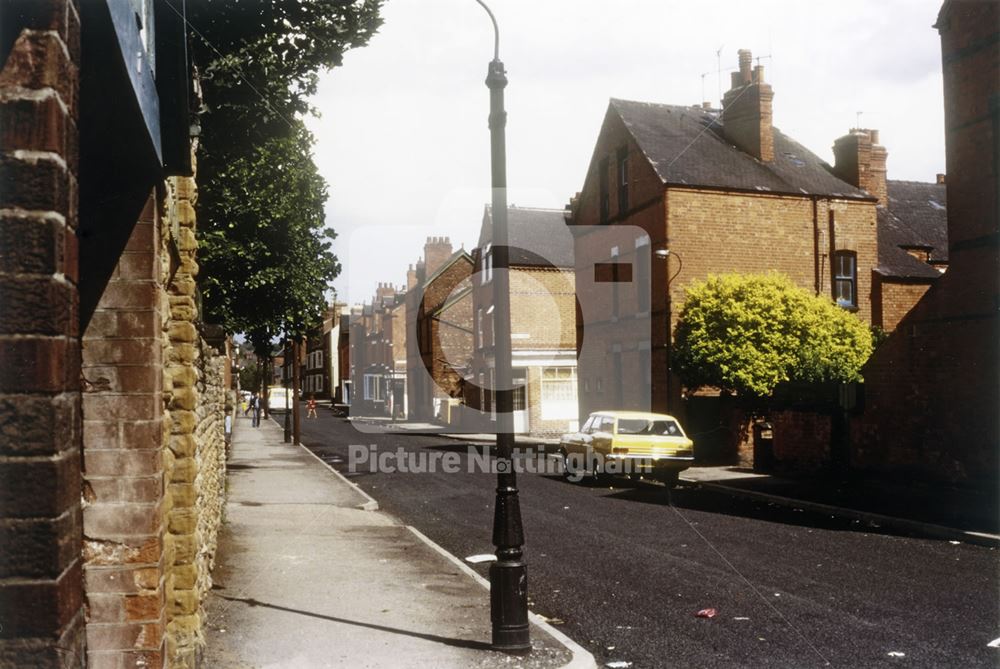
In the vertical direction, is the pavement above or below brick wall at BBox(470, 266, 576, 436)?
below

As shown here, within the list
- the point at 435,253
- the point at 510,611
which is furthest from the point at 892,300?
the point at 435,253

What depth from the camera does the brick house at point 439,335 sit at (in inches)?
2133

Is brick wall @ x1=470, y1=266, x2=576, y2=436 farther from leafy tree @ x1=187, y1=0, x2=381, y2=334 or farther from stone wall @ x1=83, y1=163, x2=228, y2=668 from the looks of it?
stone wall @ x1=83, y1=163, x2=228, y2=668

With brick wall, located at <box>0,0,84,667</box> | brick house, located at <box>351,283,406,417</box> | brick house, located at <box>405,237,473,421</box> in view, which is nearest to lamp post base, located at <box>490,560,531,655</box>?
brick wall, located at <box>0,0,84,667</box>

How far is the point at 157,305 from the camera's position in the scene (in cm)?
395

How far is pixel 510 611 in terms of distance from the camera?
23.9 ft

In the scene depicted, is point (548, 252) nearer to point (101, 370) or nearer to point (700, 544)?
point (700, 544)

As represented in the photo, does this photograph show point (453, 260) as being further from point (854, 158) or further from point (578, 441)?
point (578, 441)

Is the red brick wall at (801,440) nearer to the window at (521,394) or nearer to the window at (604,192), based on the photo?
the window at (604,192)

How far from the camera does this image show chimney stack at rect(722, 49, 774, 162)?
3020 centimetres

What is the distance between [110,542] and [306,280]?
17.2 m

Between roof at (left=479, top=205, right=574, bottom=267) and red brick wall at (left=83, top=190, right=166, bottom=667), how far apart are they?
3951 centimetres

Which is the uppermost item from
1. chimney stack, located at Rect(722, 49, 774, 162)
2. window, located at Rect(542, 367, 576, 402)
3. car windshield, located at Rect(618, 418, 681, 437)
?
chimney stack, located at Rect(722, 49, 774, 162)

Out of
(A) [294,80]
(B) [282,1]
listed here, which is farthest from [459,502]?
(B) [282,1]
